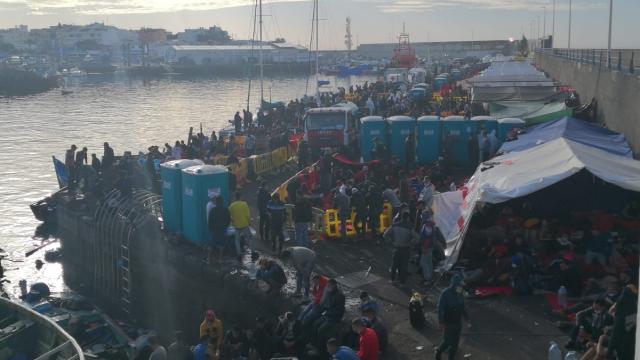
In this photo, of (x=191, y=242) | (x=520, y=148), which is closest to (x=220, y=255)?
(x=191, y=242)

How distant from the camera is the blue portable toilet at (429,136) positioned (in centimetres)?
2038

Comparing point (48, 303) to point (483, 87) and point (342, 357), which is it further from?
point (483, 87)

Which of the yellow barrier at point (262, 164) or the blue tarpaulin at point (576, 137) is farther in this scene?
the yellow barrier at point (262, 164)

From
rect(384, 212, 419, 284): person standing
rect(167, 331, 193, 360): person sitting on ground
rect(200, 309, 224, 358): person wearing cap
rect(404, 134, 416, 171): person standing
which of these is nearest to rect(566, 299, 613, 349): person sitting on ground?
rect(384, 212, 419, 284): person standing

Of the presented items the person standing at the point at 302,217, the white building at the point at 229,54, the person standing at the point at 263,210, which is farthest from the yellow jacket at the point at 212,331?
the white building at the point at 229,54

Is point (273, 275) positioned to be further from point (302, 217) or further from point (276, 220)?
point (276, 220)

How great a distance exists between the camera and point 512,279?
35.8ft

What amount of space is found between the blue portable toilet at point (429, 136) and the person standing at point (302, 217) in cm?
794

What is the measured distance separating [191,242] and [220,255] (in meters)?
1.09

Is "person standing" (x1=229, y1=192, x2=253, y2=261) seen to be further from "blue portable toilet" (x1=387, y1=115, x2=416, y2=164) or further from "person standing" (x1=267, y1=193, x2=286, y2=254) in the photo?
"blue portable toilet" (x1=387, y1=115, x2=416, y2=164)

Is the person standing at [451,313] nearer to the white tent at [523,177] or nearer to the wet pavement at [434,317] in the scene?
the wet pavement at [434,317]

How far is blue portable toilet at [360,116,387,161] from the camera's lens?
68.4ft

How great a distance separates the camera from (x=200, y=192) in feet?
45.1

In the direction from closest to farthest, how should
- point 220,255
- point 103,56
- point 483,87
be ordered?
1. point 220,255
2. point 483,87
3. point 103,56
